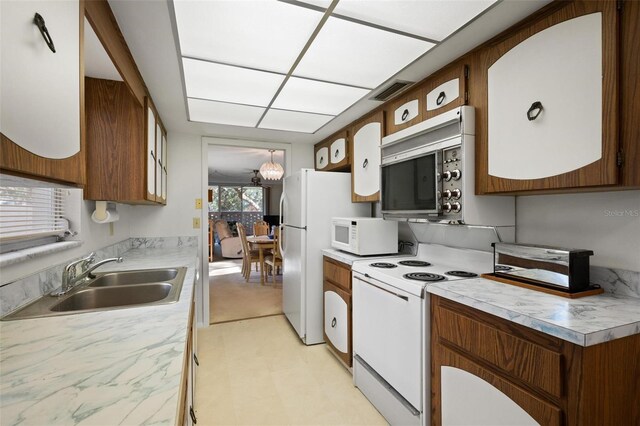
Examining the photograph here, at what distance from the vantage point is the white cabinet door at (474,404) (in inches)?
44.1

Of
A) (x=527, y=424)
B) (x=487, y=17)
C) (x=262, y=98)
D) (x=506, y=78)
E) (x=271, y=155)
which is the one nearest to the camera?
(x=527, y=424)

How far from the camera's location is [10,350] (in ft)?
2.71

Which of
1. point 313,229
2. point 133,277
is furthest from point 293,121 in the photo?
point 133,277

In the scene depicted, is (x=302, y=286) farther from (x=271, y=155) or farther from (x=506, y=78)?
(x=271, y=155)

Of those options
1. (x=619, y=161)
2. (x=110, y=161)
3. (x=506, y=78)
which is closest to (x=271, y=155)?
(x=110, y=161)

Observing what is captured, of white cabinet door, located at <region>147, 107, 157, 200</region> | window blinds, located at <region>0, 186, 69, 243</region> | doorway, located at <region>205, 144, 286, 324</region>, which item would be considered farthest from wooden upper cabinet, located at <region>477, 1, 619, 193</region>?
doorway, located at <region>205, 144, 286, 324</region>

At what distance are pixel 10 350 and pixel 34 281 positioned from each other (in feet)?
1.87

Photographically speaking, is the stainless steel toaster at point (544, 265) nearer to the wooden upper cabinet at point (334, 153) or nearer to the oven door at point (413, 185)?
the oven door at point (413, 185)

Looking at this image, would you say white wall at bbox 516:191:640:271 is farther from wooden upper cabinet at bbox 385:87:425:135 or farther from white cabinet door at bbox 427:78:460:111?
wooden upper cabinet at bbox 385:87:425:135

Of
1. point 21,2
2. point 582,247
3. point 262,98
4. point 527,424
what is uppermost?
point 262,98

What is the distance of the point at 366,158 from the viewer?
2660mm

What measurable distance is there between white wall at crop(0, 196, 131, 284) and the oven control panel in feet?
6.47

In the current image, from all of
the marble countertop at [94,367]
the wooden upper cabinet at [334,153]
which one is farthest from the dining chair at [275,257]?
the marble countertop at [94,367]

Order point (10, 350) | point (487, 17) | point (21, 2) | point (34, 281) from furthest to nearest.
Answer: point (487, 17)
point (34, 281)
point (10, 350)
point (21, 2)
